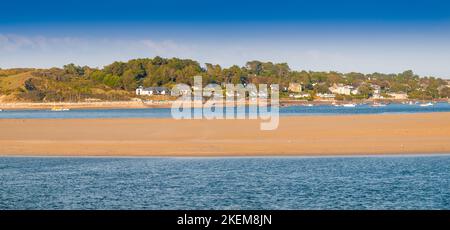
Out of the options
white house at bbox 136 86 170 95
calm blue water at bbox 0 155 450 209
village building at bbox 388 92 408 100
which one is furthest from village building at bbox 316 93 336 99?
calm blue water at bbox 0 155 450 209

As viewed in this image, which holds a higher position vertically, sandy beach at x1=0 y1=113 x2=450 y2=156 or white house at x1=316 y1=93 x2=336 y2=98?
sandy beach at x1=0 y1=113 x2=450 y2=156

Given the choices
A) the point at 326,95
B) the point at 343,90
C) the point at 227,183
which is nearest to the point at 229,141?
the point at 227,183

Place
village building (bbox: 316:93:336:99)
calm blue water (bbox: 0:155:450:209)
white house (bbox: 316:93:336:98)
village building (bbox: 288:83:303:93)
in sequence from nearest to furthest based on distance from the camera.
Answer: calm blue water (bbox: 0:155:450:209) < village building (bbox: 316:93:336:99) < white house (bbox: 316:93:336:98) < village building (bbox: 288:83:303:93)

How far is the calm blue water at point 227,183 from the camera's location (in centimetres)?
1544

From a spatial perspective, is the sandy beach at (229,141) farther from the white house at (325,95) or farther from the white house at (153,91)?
the white house at (325,95)

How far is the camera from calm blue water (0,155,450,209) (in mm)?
15438

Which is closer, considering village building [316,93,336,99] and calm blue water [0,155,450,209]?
calm blue water [0,155,450,209]

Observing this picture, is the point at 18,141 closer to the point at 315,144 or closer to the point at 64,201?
the point at 315,144

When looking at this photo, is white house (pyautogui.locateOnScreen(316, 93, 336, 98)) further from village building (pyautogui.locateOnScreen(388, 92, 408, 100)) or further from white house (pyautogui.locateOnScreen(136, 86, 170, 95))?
white house (pyautogui.locateOnScreen(136, 86, 170, 95))

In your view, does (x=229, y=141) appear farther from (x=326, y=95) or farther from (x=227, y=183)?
(x=326, y=95)

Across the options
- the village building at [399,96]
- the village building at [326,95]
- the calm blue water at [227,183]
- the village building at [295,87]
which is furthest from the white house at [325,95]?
the calm blue water at [227,183]
